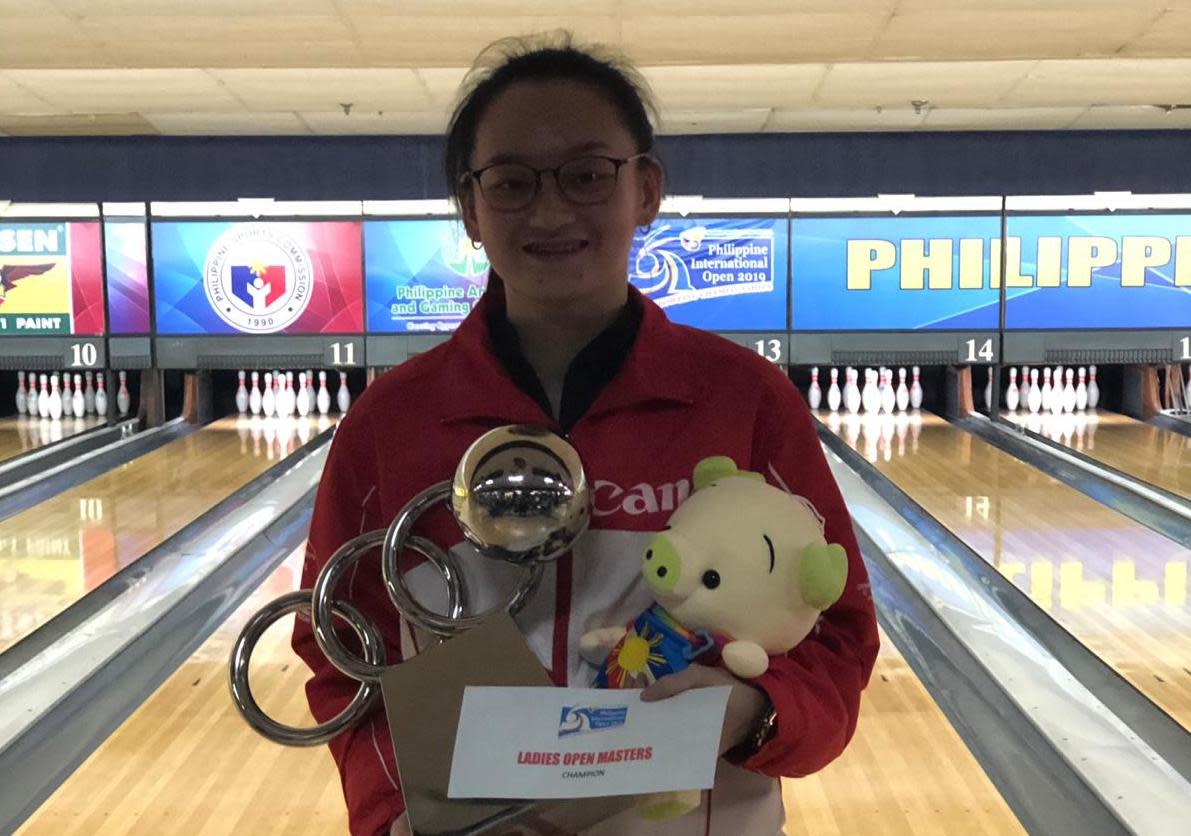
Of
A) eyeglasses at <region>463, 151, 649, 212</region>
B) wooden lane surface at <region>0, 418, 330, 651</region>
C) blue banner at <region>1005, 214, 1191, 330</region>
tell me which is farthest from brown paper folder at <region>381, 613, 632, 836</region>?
blue banner at <region>1005, 214, 1191, 330</region>

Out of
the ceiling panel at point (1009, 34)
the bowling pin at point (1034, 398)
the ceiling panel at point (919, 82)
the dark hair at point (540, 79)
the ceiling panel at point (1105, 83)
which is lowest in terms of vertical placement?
the bowling pin at point (1034, 398)

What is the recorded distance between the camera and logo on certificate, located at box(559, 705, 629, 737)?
2.45 ft

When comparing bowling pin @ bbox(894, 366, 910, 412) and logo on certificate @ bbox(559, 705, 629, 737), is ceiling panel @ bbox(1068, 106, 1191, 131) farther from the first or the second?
logo on certificate @ bbox(559, 705, 629, 737)

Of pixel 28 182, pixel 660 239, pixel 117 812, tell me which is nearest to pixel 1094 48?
pixel 660 239

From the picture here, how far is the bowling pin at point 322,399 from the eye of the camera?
592 centimetres

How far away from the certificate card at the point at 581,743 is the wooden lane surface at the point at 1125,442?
156 inches

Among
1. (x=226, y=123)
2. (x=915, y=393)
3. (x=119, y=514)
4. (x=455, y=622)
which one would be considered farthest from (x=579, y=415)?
(x=915, y=393)

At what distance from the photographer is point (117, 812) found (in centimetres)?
200

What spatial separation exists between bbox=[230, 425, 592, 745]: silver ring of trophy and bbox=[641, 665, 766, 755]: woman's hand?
13 centimetres

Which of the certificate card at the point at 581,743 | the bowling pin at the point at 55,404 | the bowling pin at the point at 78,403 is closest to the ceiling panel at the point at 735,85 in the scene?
the bowling pin at the point at 78,403

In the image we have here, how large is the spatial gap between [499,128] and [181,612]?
2.62 m

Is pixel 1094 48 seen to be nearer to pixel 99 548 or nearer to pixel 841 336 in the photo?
pixel 841 336

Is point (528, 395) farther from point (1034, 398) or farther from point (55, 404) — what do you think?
point (55, 404)

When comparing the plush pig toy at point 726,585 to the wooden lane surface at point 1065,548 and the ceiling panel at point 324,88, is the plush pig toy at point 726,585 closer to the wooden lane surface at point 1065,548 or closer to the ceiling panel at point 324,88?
the wooden lane surface at point 1065,548
